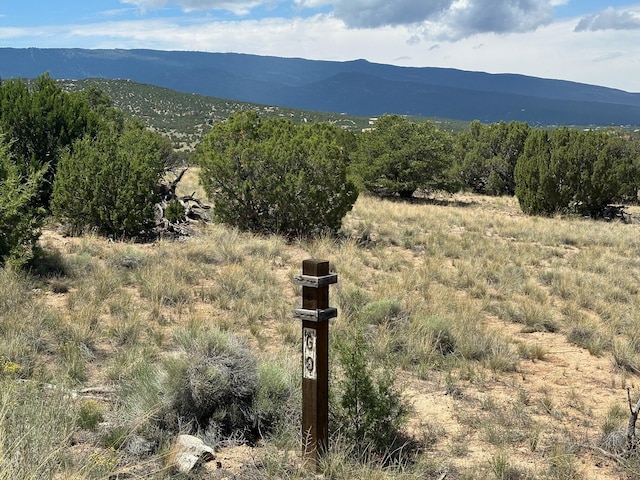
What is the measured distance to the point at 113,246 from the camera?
11.0 m

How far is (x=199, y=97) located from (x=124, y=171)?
81442 millimetres

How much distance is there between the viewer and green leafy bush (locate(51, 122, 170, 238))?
12141mm

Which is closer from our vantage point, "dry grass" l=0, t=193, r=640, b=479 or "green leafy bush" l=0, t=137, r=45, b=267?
"dry grass" l=0, t=193, r=640, b=479

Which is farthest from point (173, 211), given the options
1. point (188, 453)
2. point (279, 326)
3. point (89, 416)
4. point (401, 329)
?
point (188, 453)

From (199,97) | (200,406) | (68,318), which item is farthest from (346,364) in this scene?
(199,97)

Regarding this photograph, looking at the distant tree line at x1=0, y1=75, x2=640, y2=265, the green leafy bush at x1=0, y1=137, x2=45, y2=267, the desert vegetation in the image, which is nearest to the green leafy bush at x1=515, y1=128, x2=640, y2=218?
the distant tree line at x1=0, y1=75, x2=640, y2=265

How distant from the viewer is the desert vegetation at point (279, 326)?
418 centimetres

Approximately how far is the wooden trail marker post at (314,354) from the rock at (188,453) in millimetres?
699

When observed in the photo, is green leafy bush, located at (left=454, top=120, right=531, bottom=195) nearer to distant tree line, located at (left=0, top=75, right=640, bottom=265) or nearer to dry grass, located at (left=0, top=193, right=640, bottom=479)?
distant tree line, located at (left=0, top=75, right=640, bottom=265)

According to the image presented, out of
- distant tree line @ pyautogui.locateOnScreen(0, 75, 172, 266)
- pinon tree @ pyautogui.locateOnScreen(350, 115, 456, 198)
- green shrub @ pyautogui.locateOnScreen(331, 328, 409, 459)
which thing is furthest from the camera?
pinon tree @ pyautogui.locateOnScreen(350, 115, 456, 198)

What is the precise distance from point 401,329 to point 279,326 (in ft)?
5.05

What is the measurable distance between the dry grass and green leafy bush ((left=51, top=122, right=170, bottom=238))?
33.6 inches

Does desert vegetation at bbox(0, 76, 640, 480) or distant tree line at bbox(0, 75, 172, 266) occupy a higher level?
distant tree line at bbox(0, 75, 172, 266)

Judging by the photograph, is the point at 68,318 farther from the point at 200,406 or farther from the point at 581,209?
the point at 581,209
